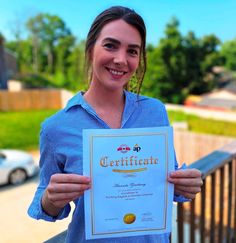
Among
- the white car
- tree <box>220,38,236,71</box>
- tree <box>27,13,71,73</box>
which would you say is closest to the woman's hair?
the white car

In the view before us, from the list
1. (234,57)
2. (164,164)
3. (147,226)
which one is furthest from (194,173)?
(234,57)

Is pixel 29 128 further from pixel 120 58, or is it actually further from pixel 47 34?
pixel 47 34

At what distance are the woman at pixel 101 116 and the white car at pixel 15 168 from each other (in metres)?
6.96

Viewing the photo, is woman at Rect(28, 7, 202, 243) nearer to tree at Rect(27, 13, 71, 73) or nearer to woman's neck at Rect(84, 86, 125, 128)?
woman's neck at Rect(84, 86, 125, 128)

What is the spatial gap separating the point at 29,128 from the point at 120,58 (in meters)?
13.6

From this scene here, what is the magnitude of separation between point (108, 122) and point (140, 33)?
284mm

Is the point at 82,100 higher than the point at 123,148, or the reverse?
the point at 82,100

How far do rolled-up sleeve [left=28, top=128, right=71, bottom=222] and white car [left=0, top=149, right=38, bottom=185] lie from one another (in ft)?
22.8

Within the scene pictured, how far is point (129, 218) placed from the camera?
0.85 meters

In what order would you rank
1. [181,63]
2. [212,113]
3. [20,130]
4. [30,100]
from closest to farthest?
[20,130], [212,113], [30,100], [181,63]

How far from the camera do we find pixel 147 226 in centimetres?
88

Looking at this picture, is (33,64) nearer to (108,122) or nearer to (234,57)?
(234,57)

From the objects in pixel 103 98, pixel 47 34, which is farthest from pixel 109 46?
pixel 47 34

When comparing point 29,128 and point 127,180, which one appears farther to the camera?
point 29,128
